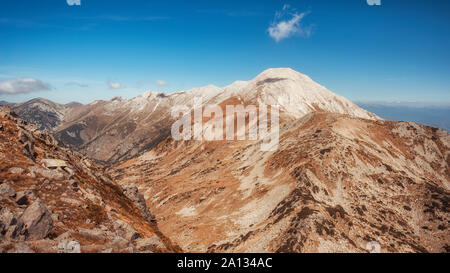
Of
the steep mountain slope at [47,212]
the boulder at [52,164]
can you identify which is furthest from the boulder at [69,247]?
the boulder at [52,164]

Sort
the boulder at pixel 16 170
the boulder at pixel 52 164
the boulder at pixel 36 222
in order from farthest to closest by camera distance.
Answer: the boulder at pixel 52 164, the boulder at pixel 16 170, the boulder at pixel 36 222

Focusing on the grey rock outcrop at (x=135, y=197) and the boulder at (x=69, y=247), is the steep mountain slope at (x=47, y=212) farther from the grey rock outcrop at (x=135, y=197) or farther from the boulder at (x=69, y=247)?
the grey rock outcrop at (x=135, y=197)

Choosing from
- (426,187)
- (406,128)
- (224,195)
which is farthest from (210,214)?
(406,128)

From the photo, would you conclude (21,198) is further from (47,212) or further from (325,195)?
(325,195)

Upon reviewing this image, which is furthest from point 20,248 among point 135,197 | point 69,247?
point 135,197
